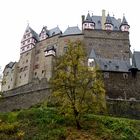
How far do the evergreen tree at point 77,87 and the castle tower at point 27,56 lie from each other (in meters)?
33.5

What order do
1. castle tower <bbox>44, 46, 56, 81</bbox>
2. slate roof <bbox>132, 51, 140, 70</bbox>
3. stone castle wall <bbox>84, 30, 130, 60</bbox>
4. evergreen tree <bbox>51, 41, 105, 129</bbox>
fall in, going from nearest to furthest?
evergreen tree <bbox>51, 41, 105, 129</bbox> < slate roof <bbox>132, 51, 140, 70</bbox> < castle tower <bbox>44, 46, 56, 81</bbox> < stone castle wall <bbox>84, 30, 130, 60</bbox>

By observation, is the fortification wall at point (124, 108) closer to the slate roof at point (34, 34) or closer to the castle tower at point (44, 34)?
the castle tower at point (44, 34)

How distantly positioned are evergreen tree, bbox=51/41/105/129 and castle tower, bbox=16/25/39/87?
3346 cm

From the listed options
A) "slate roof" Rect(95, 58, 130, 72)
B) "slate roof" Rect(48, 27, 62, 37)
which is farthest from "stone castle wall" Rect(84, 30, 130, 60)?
"slate roof" Rect(95, 58, 130, 72)

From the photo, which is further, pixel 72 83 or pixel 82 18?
pixel 82 18

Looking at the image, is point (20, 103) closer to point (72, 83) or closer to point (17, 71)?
point (72, 83)

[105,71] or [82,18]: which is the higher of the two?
[82,18]

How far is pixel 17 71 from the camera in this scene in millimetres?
78875

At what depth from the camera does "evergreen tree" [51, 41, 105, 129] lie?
128 feet

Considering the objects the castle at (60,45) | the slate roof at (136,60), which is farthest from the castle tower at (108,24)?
the slate roof at (136,60)

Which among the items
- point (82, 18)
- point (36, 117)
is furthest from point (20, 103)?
point (82, 18)

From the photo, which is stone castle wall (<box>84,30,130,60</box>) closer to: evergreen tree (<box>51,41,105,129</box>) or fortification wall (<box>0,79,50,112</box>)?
fortification wall (<box>0,79,50,112</box>)

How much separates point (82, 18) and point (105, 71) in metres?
26.9

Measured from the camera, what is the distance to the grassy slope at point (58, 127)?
3816 cm
